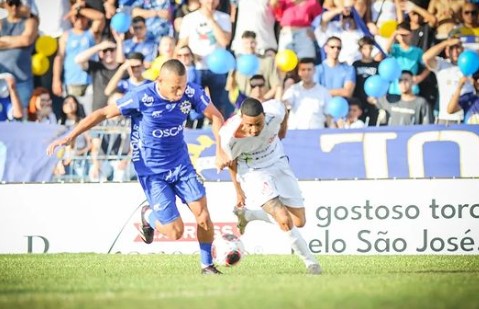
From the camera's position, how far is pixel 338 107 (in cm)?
2038

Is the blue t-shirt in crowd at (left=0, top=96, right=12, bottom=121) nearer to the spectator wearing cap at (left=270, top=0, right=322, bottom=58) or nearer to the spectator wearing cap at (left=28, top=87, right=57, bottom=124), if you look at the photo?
the spectator wearing cap at (left=28, top=87, right=57, bottom=124)

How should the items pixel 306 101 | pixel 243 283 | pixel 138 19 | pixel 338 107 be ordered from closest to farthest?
1. pixel 243 283
2. pixel 338 107
3. pixel 306 101
4. pixel 138 19

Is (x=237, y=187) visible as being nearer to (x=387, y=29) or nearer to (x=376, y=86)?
(x=376, y=86)

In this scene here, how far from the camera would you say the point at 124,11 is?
2223 centimetres

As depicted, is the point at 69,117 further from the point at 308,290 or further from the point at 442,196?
the point at 308,290

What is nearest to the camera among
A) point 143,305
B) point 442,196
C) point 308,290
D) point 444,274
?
point 143,305

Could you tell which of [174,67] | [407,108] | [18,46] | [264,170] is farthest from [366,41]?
[174,67]

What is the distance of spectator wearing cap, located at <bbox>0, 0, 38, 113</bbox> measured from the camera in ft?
71.3

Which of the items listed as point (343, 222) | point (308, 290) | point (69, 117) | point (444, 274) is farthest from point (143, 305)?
point (69, 117)

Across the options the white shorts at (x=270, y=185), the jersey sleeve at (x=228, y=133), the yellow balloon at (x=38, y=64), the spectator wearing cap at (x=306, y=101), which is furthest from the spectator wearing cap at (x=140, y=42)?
the jersey sleeve at (x=228, y=133)

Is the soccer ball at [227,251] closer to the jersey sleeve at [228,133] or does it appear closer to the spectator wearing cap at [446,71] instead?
the jersey sleeve at [228,133]

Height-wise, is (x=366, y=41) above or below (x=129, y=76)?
above

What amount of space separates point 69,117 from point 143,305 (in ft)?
43.1

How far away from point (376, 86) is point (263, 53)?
2.53m
